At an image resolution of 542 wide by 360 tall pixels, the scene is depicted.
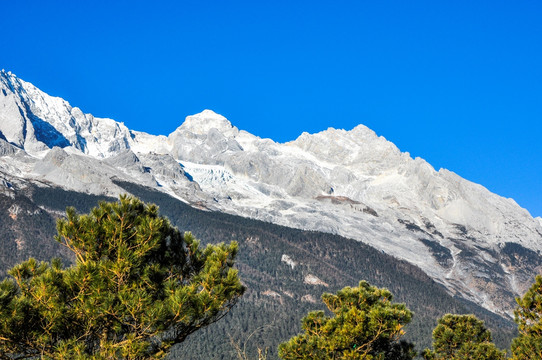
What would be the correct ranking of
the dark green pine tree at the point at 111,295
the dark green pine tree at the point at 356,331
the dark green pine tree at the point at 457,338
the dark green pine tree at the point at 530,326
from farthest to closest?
the dark green pine tree at the point at 457,338 → the dark green pine tree at the point at 530,326 → the dark green pine tree at the point at 356,331 → the dark green pine tree at the point at 111,295

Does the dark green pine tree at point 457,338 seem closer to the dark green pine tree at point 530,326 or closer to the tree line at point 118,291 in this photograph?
the dark green pine tree at point 530,326

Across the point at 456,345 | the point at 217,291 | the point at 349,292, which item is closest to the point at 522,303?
Result: the point at 456,345

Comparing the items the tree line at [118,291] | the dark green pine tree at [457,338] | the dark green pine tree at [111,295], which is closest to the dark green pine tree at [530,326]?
the dark green pine tree at [457,338]

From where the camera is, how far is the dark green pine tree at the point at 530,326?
28891mm

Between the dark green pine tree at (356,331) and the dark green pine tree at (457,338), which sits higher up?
the dark green pine tree at (457,338)

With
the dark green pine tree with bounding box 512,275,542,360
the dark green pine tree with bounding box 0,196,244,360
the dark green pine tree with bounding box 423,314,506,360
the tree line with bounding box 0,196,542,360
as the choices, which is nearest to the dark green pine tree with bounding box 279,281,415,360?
the tree line with bounding box 0,196,542,360

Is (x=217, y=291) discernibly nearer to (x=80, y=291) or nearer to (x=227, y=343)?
(x=80, y=291)

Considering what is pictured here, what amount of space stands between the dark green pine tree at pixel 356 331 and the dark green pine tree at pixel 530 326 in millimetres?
8326

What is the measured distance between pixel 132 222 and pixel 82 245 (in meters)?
1.62

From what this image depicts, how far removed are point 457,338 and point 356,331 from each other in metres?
20.2

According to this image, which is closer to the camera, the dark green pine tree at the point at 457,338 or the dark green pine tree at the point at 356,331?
the dark green pine tree at the point at 356,331

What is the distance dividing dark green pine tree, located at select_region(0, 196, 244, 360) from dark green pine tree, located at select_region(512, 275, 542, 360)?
66.5 ft

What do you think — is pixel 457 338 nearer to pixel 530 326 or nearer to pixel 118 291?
pixel 530 326

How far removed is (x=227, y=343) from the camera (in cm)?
17388
